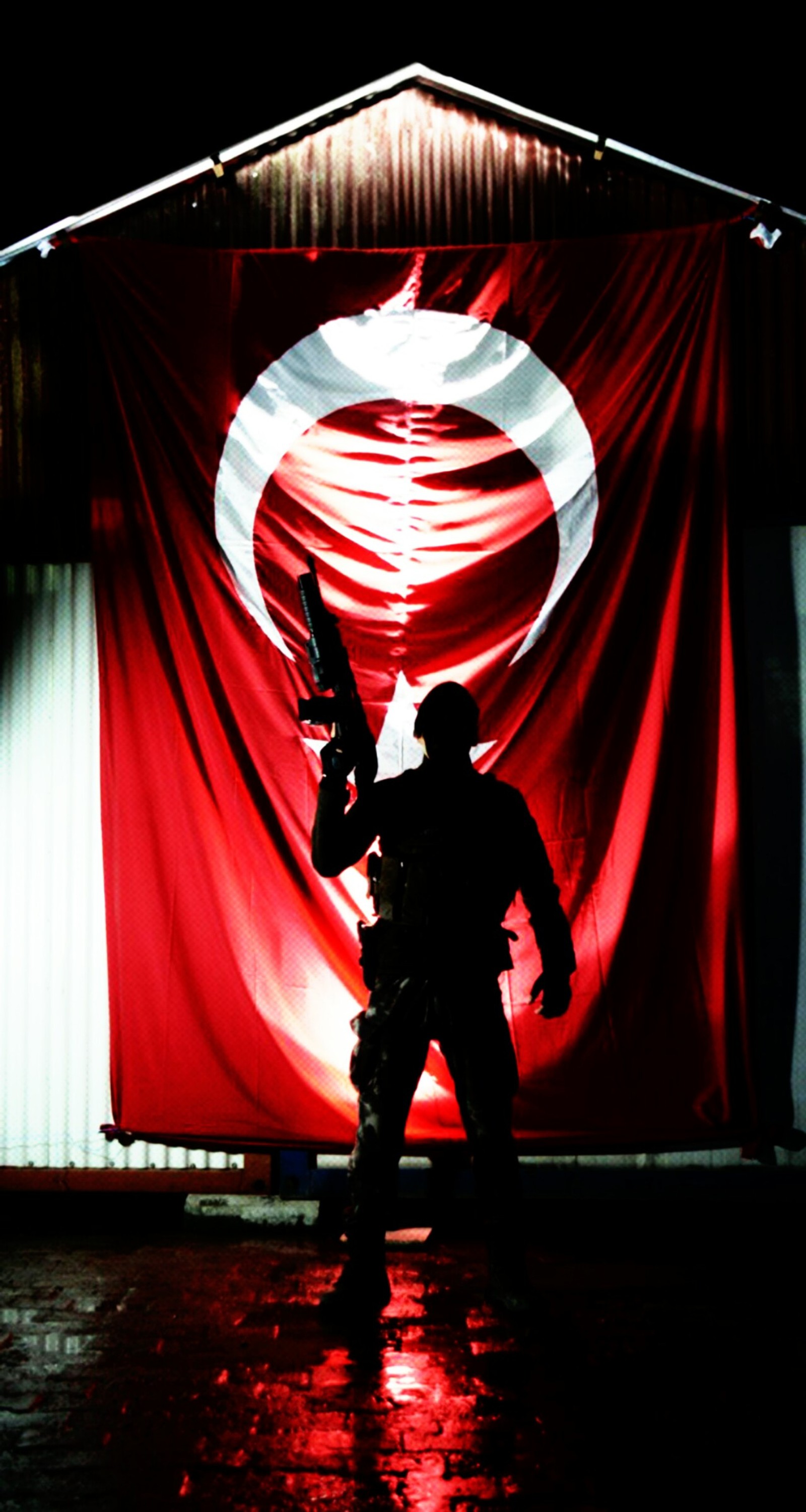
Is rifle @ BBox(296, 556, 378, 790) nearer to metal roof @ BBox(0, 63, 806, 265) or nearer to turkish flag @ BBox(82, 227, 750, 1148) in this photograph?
turkish flag @ BBox(82, 227, 750, 1148)

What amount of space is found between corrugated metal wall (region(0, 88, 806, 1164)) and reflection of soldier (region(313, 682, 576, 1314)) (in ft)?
7.01

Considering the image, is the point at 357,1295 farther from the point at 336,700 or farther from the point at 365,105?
the point at 365,105

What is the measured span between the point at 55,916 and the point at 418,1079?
260 centimetres

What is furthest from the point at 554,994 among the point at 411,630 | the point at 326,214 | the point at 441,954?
the point at 326,214

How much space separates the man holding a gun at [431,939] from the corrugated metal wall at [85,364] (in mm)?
2126

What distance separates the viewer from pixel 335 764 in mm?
4945

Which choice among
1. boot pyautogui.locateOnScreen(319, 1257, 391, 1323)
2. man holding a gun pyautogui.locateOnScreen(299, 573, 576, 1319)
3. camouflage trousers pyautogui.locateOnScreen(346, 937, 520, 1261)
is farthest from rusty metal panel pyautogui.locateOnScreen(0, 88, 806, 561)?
boot pyautogui.locateOnScreen(319, 1257, 391, 1323)

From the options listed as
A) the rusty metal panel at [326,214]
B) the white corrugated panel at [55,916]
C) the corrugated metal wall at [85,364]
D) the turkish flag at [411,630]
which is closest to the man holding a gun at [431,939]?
the turkish flag at [411,630]

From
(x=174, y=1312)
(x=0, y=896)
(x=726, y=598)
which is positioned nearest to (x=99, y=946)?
(x=0, y=896)

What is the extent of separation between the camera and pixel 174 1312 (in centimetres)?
496

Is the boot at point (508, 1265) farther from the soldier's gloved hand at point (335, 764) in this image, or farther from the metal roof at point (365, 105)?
the metal roof at point (365, 105)

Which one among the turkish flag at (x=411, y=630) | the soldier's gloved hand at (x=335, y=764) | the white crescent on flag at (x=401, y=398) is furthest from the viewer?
the white crescent on flag at (x=401, y=398)

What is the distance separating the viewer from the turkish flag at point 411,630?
5.99 m

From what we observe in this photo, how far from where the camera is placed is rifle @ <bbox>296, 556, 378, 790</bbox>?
16.3 feet
